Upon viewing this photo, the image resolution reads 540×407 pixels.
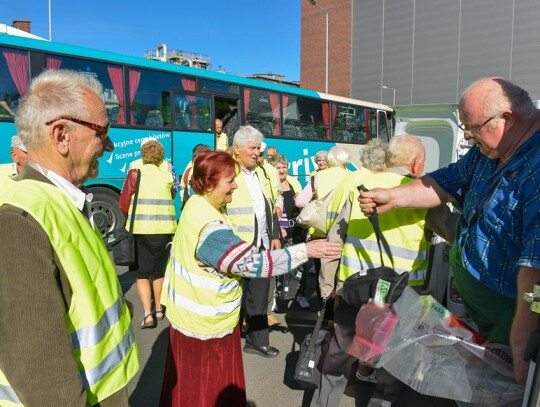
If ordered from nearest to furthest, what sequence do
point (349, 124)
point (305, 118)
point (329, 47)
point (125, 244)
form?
point (125, 244) < point (305, 118) < point (349, 124) < point (329, 47)

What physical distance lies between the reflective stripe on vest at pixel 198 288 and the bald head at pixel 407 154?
126 centimetres

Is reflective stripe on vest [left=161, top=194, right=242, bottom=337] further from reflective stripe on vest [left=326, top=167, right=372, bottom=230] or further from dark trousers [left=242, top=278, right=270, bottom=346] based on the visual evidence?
dark trousers [left=242, top=278, right=270, bottom=346]

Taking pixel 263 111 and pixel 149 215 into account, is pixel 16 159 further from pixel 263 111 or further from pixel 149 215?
pixel 263 111

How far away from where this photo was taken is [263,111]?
36.6 feet

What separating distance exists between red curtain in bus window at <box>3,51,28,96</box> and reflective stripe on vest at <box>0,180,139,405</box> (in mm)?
7203

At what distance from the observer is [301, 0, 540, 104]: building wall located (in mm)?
24938

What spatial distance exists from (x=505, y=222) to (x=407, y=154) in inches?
50.9

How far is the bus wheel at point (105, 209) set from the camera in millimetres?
8375

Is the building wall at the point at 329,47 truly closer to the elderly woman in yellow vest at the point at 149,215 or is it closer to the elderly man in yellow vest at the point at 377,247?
the elderly woman in yellow vest at the point at 149,215

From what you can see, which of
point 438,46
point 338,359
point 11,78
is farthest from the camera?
point 438,46

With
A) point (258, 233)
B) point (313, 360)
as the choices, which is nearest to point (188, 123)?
point (258, 233)

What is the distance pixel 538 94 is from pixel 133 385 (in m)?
27.2

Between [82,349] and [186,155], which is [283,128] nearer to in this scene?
[186,155]

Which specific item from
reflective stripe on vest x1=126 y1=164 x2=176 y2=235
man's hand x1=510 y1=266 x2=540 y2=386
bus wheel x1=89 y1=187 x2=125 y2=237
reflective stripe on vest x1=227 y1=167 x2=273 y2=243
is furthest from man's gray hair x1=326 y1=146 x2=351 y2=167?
bus wheel x1=89 y1=187 x2=125 y2=237
